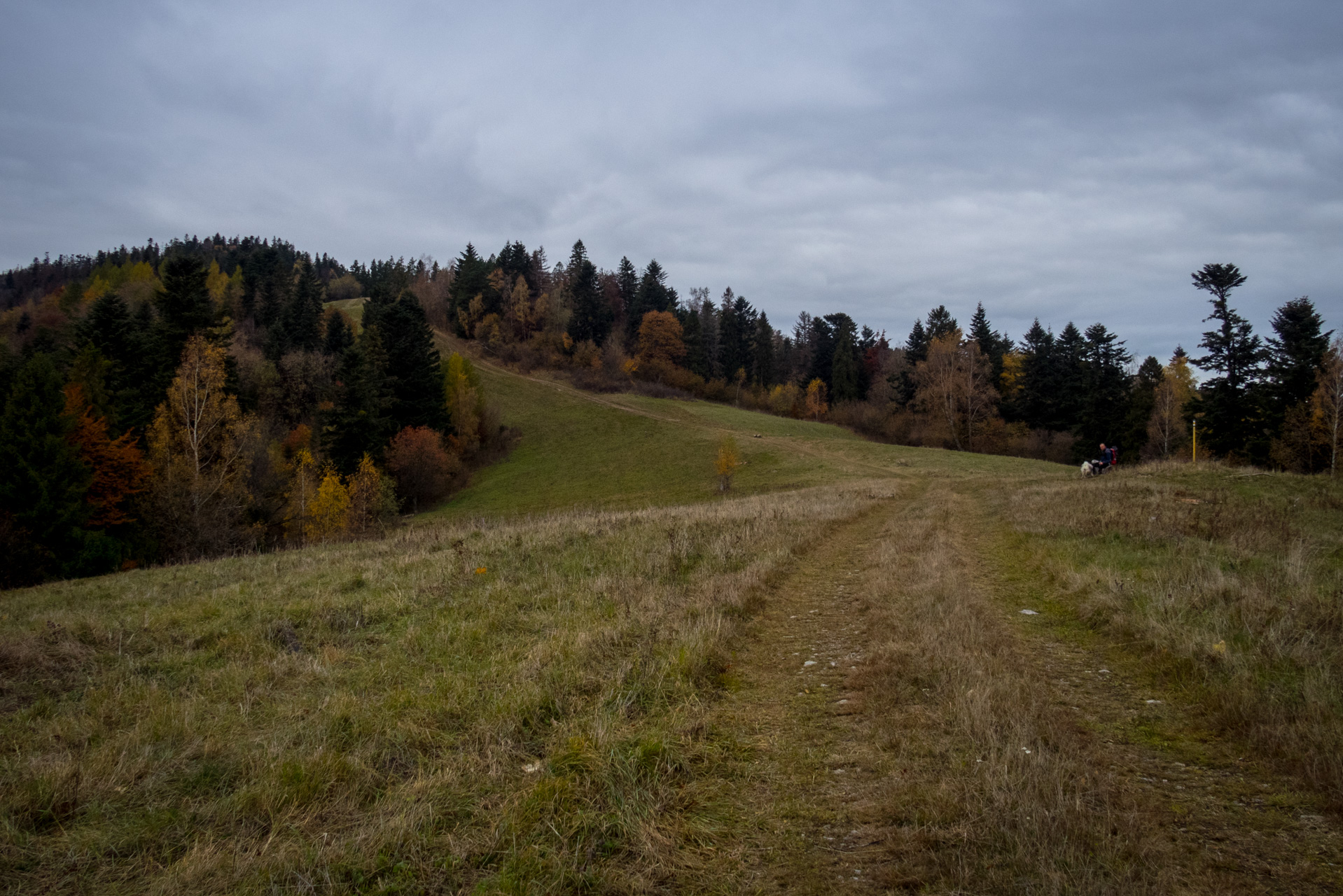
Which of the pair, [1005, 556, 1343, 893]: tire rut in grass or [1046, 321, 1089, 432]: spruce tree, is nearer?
[1005, 556, 1343, 893]: tire rut in grass

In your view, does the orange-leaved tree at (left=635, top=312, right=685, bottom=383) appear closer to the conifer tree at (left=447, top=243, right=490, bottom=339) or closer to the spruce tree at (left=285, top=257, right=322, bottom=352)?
the conifer tree at (left=447, top=243, right=490, bottom=339)

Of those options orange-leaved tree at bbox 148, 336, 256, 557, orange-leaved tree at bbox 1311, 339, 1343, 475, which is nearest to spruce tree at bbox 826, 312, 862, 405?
orange-leaved tree at bbox 1311, 339, 1343, 475

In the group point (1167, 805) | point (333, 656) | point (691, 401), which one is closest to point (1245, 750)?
point (1167, 805)

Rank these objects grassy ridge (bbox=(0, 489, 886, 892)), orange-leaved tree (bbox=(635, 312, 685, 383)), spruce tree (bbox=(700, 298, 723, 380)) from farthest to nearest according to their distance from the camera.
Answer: spruce tree (bbox=(700, 298, 723, 380)) < orange-leaved tree (bbox=(635, 312, 685, 383)) < grassy ridge (bbox=(0, 489, 886, 892))

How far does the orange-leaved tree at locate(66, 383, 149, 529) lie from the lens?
116 feet

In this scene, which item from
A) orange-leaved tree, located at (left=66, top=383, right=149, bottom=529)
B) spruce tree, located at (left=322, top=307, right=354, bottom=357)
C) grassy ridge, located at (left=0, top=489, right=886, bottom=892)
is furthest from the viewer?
spruce tree, located at (left=322, top=307, right=354, bottom=357)

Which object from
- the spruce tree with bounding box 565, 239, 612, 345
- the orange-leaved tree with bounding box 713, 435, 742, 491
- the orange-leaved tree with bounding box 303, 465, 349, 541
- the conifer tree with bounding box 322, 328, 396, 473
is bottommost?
the orange-leaved tree with bounding box 303, 465, 349, 541

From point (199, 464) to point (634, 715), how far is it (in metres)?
39.5

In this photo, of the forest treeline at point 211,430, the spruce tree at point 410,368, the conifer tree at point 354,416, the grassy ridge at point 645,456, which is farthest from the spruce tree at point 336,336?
the conifer tree at point 354,416

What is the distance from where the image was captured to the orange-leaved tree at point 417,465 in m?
53.3

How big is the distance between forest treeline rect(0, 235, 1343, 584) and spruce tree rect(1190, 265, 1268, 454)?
137 mm

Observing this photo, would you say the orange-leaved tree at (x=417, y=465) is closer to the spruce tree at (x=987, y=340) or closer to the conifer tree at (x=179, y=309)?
the conifer tree at (x=179, y=309)

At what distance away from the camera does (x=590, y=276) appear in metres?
102

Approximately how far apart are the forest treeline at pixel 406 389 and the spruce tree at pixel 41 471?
11cm
